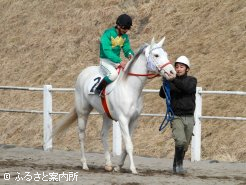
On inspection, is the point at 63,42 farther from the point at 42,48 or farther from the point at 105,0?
the point at 105,0

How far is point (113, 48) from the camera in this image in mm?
10695

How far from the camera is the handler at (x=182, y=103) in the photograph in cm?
1012

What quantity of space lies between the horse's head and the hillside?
436 centimetres

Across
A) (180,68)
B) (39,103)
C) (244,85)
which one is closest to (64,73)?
(39,103)

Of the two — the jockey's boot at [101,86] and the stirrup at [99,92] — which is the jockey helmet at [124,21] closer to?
the jockey's boot at [101,86]

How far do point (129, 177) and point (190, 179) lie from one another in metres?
0.88

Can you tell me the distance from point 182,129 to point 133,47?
12.0 meters

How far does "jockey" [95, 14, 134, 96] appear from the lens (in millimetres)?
10500

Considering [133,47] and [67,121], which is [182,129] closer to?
[67,121]

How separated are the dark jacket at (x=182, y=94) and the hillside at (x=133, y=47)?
141 inches

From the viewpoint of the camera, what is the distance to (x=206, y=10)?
2236cm

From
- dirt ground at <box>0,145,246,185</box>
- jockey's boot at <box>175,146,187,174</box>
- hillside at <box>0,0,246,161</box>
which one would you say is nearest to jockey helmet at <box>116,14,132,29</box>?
jockey's boot at <box>175,146,187,174</box>

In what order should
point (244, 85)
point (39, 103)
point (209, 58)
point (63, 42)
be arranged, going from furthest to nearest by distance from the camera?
1. point (63, 42)
2. point (39, 103)
3. point (209, 58)
4. point (244, 85)

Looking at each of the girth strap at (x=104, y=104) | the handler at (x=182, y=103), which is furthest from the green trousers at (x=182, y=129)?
the girth strap at (x=104, y=104)
